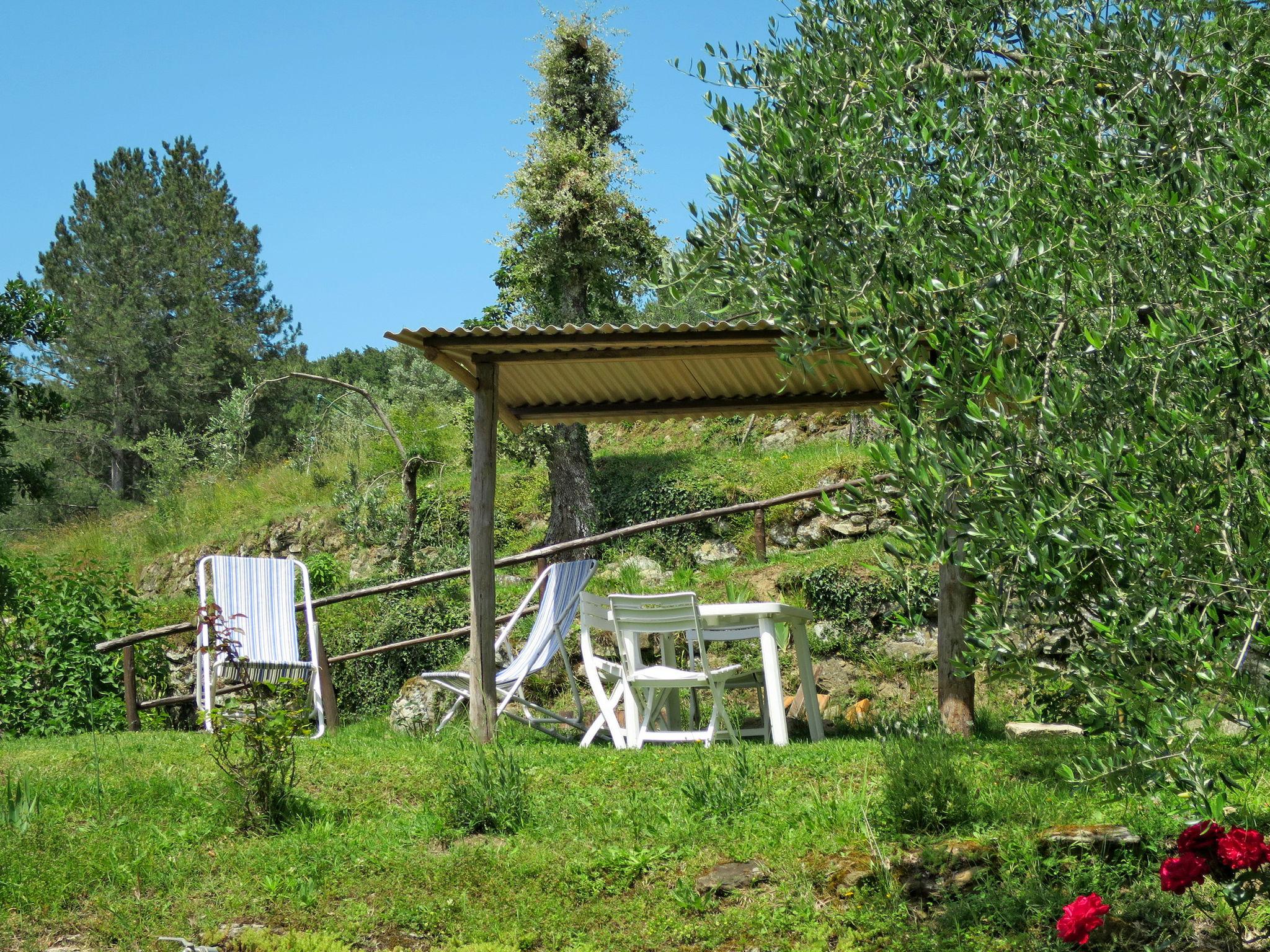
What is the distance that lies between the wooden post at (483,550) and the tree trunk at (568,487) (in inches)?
333

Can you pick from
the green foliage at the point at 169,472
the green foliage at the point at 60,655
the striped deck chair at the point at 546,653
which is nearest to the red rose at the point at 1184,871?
the striped deck chair at the point at 546,653

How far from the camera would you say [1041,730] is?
7309mm

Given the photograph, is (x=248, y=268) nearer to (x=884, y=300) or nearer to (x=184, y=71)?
(x=184, y=71)

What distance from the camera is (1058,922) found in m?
3.79

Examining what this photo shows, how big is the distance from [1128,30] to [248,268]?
116 ft

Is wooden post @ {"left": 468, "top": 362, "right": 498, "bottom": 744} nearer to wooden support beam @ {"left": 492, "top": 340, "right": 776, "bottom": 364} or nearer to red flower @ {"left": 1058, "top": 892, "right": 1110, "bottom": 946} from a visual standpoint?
wooden support beam @ {"left": 492, "top": 340, "right": 776, "bottom": 364}

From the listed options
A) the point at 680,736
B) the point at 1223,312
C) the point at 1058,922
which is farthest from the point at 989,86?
the point at 680,736

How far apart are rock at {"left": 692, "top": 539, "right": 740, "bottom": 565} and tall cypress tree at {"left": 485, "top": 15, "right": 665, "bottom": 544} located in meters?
2.04

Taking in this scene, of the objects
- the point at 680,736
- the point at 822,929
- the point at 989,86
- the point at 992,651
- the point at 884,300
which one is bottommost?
the point at 822,929

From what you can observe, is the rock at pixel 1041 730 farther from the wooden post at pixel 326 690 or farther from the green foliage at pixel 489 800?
the wooden post at pixel 326 690

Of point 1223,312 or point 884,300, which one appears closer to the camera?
point 1223,312

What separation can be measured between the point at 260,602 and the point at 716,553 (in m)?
6.60

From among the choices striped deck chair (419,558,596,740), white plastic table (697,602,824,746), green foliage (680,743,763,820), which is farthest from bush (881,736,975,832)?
striped deck chair (419,558,596,740)

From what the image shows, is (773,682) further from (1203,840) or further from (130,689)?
(130,689)
